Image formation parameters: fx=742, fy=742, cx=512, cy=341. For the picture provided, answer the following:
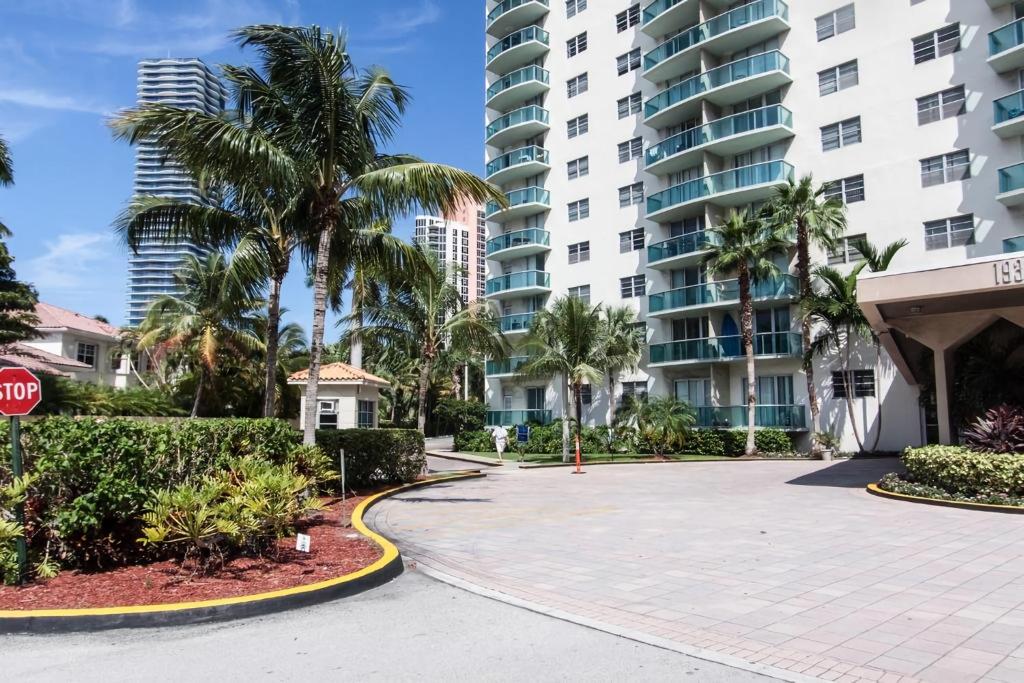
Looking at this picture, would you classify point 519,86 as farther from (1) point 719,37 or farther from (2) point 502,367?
(2) point 502,367

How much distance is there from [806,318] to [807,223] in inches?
154

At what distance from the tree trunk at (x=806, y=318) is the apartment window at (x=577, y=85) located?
19012mm

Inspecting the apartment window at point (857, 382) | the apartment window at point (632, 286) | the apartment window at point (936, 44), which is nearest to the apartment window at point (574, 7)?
the apartment window at point (632, 286)

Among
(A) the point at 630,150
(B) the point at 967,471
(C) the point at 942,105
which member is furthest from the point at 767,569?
(A) the point at 630,150

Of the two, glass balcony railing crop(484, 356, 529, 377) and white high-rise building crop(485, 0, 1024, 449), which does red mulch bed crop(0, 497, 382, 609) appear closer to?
white high-rise building crop(485, 0, 1024, 449)

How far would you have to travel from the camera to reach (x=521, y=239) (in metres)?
45.9

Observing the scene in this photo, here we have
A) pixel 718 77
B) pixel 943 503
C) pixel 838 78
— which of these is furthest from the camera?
pixel 718 77

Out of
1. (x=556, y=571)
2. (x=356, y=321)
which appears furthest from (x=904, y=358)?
(x=556, y=571)

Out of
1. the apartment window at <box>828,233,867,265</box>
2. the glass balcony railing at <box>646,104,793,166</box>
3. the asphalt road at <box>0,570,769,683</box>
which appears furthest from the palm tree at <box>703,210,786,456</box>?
the asphalt road at <box>0,570,769,683</box>

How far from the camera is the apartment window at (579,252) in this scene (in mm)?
43531

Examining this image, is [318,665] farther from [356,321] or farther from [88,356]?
[88,356]

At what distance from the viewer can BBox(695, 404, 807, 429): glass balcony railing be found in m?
33.2

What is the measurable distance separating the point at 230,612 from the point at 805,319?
28385mm

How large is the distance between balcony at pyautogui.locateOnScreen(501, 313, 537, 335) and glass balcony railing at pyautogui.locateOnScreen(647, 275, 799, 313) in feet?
27.3
